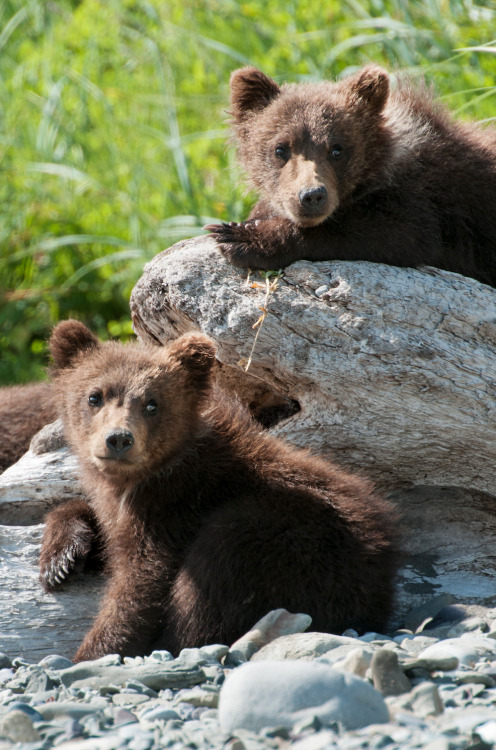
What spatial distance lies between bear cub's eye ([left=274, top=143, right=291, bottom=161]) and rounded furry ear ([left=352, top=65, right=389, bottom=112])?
604 mm

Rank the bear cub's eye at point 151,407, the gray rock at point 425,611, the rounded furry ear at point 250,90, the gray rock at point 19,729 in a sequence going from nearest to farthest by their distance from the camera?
the gray rock at point 19,729 < the gray rock at point 425,611 < the bear cub's eye at point 151,407 < the rounded furry ear at point 250,90

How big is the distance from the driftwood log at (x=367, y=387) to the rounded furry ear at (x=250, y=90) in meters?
1.20

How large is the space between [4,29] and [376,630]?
9.75 metres

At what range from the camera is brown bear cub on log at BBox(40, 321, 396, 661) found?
15.2 feet

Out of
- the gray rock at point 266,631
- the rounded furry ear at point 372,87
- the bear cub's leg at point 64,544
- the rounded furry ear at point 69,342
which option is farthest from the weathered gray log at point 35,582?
the rounded furry ear at point 372,87

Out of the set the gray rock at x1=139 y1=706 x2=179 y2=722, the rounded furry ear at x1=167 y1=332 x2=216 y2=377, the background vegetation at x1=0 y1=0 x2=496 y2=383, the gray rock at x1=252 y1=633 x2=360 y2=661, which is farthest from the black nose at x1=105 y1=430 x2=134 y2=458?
the background vegetation at x1=0 y1=0 x2=496 y2=383

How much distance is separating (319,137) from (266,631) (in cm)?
323

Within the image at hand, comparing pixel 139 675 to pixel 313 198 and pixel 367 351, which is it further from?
pixel 313 198

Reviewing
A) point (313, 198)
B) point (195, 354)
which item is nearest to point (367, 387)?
point (195, 354)

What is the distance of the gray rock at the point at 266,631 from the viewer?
4180 mm

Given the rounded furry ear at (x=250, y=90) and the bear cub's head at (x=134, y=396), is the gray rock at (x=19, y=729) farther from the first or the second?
the rounded furry ear at (x=250, y=90)

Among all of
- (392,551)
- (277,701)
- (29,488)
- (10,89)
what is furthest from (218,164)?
(277,701)

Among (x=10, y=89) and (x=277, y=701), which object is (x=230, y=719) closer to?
(x=277, y=701)

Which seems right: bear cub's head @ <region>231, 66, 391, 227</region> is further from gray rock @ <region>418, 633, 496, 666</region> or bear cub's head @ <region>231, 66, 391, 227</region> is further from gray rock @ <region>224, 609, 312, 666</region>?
gray rock @ <region>418, 633, 496, 666</region>
